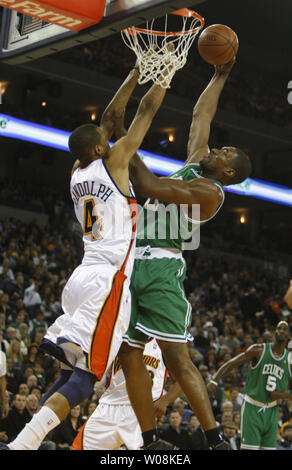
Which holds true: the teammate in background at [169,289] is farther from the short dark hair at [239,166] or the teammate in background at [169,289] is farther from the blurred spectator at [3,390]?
the blurred spectator at [3,390]

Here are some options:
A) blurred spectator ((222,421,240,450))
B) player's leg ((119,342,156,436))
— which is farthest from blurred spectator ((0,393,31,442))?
player's leg ((119,342,156,436))

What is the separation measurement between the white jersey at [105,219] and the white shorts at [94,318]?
96 millimetres

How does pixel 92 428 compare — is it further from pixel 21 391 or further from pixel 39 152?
pixel 39 152

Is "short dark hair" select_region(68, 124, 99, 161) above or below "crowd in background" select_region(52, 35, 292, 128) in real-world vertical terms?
below

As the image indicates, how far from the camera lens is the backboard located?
Result: 4.73m

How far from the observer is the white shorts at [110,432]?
5.14m

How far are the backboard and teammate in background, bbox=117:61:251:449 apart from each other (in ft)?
3.30

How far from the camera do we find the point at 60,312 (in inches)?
524

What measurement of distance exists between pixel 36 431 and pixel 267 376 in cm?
546

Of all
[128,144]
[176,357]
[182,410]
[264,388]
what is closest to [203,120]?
[128,144]

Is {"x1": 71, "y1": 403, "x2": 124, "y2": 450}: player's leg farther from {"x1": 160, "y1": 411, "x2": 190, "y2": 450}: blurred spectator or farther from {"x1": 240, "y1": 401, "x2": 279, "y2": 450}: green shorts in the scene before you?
{"x1": 160, "y1": 411, "x2": 190, "y2": 450}: blurred spectator

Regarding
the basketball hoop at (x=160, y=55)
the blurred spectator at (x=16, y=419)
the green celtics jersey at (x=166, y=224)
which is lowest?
the blurred spectator at (x=16, y=419)

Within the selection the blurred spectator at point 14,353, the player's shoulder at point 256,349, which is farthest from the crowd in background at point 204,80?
the player's shoulder at point 256,349
